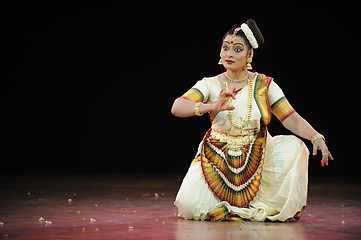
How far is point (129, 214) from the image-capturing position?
4.07 m

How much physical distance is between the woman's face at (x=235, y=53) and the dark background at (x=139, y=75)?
10.1 feet

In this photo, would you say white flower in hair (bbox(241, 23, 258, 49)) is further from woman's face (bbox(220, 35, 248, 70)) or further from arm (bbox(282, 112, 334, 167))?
arm (bbox(282, 112, 334, 167))

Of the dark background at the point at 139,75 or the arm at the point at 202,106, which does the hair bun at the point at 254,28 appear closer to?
the arm at the point at 202,106

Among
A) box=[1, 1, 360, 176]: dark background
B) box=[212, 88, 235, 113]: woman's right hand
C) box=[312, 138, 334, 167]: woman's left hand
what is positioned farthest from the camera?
box=[1, 1, 360, 176]: dark background

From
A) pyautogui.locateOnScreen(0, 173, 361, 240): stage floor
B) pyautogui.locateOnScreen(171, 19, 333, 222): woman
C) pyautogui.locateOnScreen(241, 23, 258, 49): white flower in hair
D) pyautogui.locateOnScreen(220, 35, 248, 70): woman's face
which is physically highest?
pyautogui.locateOnScreen(241, 23, 258, 49): white flower in hair

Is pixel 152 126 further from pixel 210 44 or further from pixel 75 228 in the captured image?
pixel 75 228

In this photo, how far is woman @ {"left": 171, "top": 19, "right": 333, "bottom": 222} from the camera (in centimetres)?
389

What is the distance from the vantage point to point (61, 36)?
24.6ft

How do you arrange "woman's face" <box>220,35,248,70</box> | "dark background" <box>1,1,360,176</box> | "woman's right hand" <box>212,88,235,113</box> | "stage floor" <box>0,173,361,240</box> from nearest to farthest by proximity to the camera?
"stage floor" <box>0,173,361,240</box> → "woman's right hand" <box>212,88,235,113</box> → "woman's face" <box>220,35,248,70</box> → "dark background" <box>1,1,360,176</box>

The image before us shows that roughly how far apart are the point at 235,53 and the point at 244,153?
0.54m

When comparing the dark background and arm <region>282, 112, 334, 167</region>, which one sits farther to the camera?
the dark background

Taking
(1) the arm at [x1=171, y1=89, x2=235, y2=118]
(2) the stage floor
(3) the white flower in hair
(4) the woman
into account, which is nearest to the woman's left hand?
(4) the woman

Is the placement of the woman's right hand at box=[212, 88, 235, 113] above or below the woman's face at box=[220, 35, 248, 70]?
below

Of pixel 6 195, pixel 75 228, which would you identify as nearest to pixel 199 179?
pixel 75 228
